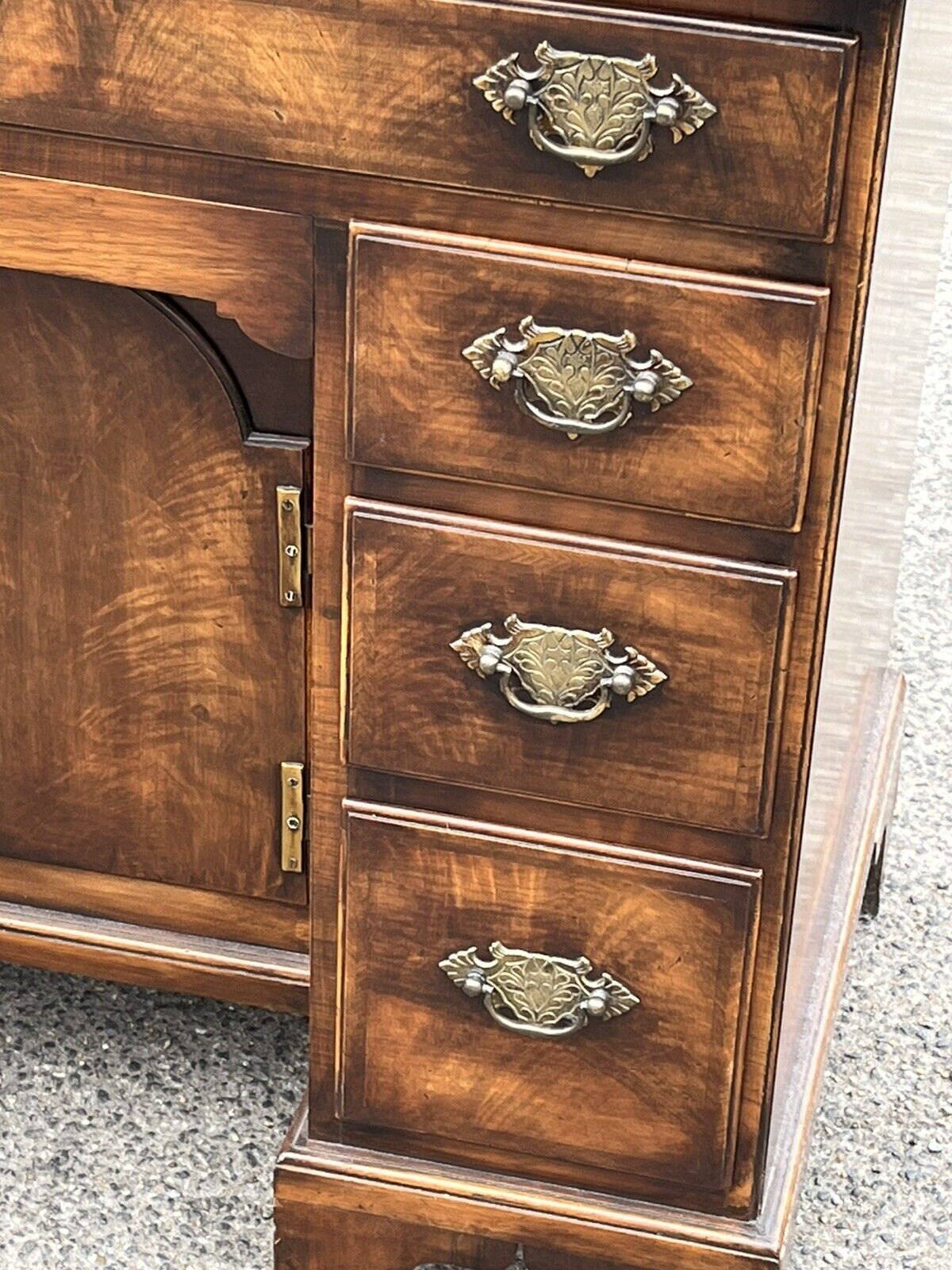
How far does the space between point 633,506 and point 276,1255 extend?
575 millimetres

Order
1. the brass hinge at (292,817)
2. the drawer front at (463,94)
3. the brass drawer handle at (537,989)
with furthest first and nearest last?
1. the brass hinge at (292,817)
2. the brass drawer handle at (537,989)
3. the drawer front at (463,94)

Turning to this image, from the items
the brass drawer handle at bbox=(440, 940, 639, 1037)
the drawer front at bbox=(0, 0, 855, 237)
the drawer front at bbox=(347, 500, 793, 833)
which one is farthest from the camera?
the brass drawer handle at bbox=(440, 940, 639, 1037)

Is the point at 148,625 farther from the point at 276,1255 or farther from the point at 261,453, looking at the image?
the point at 276,1255

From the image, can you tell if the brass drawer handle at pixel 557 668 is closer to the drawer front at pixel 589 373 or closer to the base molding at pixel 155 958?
the drawer front at pixel 589 373

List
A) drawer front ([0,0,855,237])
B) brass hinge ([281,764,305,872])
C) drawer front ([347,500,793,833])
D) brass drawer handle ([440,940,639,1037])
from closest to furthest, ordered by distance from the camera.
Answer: drawer front ([0,0,855,237])
drawer front ([347,500,793,833])
brass drawer handle ([440,940,639,1037])
brass hinge ([281,764,305,872])

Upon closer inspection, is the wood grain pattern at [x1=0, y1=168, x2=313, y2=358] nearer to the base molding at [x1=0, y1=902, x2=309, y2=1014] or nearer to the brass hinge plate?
the brass hinge plate

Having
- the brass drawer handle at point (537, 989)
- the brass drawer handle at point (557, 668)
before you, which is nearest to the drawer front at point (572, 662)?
the brass drawer handle at point (557, 668)

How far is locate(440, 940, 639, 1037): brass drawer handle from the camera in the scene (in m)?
1.25

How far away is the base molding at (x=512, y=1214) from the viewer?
4.27ft

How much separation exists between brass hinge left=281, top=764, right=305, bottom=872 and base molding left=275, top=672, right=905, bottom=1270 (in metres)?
0.17

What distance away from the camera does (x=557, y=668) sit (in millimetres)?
1160

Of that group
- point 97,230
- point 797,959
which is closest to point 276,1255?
point 797,959

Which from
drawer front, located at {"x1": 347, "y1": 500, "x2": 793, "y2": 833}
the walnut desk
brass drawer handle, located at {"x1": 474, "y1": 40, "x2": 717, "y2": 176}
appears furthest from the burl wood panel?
brass drawer handle, located at {"x1": 474, "y1": 40, "x2": 717, "y2": 176}

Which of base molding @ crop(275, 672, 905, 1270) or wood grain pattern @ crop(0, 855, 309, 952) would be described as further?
wood grain pattern @ crop(0, 855, 309, 952)
